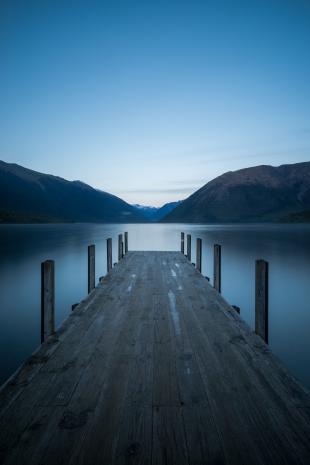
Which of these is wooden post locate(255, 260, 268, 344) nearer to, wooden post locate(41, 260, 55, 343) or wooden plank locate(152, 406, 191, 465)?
wooden plank locate(152, 406, 191, 465)

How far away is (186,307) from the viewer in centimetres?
621

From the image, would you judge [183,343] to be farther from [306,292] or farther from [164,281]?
[306,292]

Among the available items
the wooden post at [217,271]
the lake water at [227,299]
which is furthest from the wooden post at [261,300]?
the wooden post at [217,271]

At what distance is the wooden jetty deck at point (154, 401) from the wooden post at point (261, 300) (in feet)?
0.91

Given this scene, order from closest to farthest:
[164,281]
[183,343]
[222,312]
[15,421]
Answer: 1. [15,421]
2. [183,343]
3. [222,312]
4. [164,281]

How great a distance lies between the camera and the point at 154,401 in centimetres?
280

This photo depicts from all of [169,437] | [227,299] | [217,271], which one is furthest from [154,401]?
[227,299]

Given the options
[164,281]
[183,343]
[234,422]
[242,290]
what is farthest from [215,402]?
[242,290]

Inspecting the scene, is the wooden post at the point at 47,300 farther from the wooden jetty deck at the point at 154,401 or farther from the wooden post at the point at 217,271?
the wooden post at the point at 217,271

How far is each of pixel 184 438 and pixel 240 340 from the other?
7.71 feet

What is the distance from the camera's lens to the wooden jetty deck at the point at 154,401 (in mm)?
2170

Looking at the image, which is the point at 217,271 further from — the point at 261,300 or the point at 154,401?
the point at 154,401

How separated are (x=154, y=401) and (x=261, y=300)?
9.84 ft

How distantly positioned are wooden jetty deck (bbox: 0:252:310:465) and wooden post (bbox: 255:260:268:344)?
277 mm
